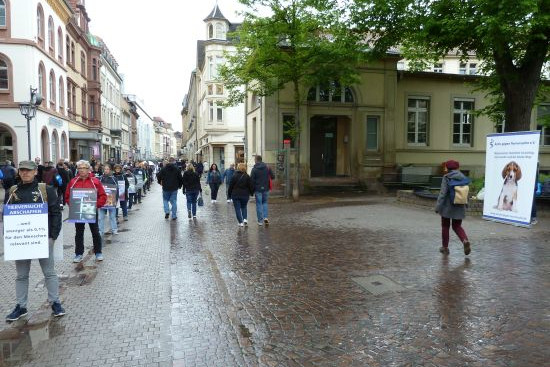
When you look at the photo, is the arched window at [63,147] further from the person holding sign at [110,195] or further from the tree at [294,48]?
the person holding sign at [110,195]

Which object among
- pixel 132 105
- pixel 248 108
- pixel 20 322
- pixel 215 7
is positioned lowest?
pixel 20 322

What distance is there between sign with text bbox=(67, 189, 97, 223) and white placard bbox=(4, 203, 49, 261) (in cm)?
259

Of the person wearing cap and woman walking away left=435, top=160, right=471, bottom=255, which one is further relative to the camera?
woman walking away left=435, top=160, right=471, bottom=255

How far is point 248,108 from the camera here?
2584 centimetres

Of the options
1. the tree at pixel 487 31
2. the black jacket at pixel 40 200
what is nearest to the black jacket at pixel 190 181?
the black jacket at pixel 40 200

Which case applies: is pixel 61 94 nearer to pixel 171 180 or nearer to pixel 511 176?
pixel 171 180

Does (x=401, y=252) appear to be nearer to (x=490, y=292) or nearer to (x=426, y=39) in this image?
(x=490, y=292)

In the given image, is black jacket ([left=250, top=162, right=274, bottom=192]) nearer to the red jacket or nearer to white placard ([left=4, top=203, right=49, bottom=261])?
the red jacket

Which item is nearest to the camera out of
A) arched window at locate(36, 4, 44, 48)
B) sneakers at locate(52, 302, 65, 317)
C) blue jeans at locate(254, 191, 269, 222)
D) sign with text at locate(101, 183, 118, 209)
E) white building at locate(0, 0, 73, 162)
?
sneakers at locate(52, 302, 65, 317)

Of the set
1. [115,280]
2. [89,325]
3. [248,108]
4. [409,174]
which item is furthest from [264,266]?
[248,108]

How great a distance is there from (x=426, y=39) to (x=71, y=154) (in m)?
30.7

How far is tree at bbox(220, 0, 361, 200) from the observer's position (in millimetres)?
16797

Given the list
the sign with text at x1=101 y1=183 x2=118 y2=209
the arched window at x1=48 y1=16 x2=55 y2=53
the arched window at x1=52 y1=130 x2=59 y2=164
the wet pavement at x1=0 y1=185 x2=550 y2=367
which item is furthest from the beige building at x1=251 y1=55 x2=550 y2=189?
the arched window at x1=48 y1=16 x2=55 y2=53

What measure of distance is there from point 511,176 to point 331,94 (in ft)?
42.9
